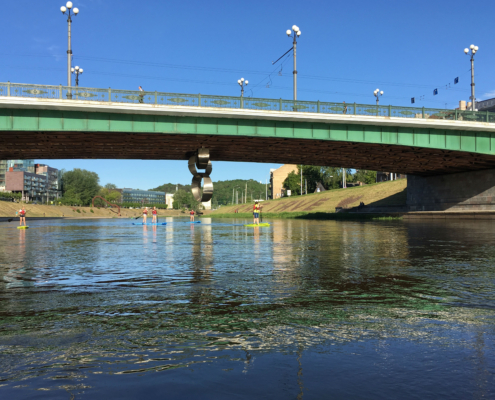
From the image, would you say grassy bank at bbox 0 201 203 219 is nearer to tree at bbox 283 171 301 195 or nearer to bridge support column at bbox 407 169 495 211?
tree at bbox 283 171 301 195

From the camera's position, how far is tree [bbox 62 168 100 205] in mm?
160625

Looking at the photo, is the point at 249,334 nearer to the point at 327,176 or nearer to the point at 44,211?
the point at 44,211

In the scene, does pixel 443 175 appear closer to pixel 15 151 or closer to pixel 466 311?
pixel 15 151

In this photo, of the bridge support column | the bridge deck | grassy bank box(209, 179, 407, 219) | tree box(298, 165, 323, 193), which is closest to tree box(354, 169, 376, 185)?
tree box(298, 165, 323, 193)

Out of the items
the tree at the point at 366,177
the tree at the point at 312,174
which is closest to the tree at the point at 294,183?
the tree at the point at 312,174

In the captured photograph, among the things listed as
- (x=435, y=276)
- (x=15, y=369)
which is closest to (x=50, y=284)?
(x=15, y=369)

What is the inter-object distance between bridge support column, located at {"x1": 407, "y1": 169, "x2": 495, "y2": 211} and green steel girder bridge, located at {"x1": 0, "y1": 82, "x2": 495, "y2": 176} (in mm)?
2794

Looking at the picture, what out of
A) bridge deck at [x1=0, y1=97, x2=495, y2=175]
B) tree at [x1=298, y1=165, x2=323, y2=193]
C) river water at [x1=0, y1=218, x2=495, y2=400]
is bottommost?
river water at [x1=0, y1=218, x2=495, y2=400]

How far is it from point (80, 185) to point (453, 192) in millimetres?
139290

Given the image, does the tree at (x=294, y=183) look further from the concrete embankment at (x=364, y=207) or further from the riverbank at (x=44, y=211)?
the riverbank at (x=44, y=211)

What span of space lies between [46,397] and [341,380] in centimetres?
238

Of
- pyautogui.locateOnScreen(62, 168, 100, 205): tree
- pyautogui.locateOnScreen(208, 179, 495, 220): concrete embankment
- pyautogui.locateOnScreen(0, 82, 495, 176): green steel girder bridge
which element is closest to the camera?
pyautogui.locateOnScreen(0, 82, 495, 176): green steel girder bridge

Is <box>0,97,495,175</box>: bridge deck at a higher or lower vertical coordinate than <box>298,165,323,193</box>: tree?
lower

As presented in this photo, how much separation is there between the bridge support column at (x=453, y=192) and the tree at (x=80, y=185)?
125 m
